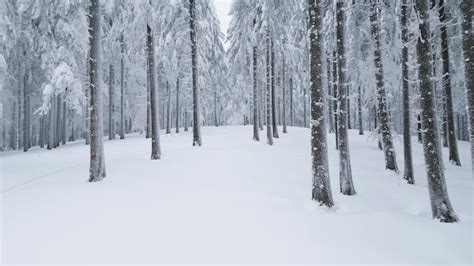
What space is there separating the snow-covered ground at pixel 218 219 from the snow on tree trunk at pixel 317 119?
0.47m

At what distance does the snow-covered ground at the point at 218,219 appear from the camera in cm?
516

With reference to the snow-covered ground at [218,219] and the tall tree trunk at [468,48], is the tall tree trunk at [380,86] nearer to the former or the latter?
the snow-covered ground at [218,219]

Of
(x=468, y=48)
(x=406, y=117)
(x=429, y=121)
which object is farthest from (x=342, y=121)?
(x=406, y=117)

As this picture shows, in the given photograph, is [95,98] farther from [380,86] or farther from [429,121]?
[380,86]

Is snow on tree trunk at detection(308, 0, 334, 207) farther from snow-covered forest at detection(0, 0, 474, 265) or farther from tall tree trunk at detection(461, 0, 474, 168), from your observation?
tall tree trunk at detection(461, 0, 474, 168)

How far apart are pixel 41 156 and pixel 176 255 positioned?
641 inches

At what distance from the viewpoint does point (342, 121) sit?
32.0 ft

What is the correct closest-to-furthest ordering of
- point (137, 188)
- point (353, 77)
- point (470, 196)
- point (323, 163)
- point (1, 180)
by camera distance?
point (323, 163) → point (137, 188) → point (470, 196) → point (1, 180) → point (353, 77)

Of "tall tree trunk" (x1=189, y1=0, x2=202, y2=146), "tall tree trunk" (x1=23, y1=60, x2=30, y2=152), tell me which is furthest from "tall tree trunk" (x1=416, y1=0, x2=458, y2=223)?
"tall tree trunk" (x1=23, y1=60, x2=30, y2=152)

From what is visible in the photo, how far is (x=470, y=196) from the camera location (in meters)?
10.0

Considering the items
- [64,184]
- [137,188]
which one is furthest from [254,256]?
[64,184]

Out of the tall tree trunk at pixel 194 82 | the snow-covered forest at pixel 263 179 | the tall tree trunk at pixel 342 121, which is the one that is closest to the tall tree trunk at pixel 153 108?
the snow-covered forest at pixel 263 179

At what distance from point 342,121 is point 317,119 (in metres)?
2.20

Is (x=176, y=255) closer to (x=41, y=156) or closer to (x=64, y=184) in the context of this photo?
(x=64, y=184)
